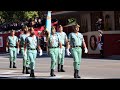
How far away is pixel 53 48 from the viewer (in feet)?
45.9

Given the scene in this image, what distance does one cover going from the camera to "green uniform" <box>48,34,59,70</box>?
13837 mm

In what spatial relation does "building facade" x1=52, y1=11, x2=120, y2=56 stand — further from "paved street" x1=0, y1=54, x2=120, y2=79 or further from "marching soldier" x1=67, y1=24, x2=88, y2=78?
"marching soldier" x1=67, y1=24, x2=88, y2=78

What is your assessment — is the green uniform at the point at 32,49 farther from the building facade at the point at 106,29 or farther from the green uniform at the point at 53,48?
the building facade at the point at 106,29

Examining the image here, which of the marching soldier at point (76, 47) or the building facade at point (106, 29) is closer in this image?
the marching soldier at point (76, 47)

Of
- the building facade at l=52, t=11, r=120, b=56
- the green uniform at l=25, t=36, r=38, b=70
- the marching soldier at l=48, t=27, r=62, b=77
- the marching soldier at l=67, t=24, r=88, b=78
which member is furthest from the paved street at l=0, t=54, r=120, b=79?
the building facade at l=52, t=11, r=120, b=56

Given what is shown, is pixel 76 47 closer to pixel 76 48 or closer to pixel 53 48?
pixel 76 48

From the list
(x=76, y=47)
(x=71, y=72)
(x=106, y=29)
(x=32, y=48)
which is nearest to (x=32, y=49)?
(x=32, y=48)

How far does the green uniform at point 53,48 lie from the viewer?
13.8 meters

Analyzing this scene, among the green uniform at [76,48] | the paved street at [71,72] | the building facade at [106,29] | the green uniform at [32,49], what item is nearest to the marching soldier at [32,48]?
the green uniform at [32,49]

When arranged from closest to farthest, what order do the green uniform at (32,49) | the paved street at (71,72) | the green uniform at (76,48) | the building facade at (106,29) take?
1. the green uniform at (76,48)
2. the green uniform at (32,49)
3. the paved street at (71,72)
4. the building facade at (106,29)

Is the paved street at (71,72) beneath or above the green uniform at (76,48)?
beneath
